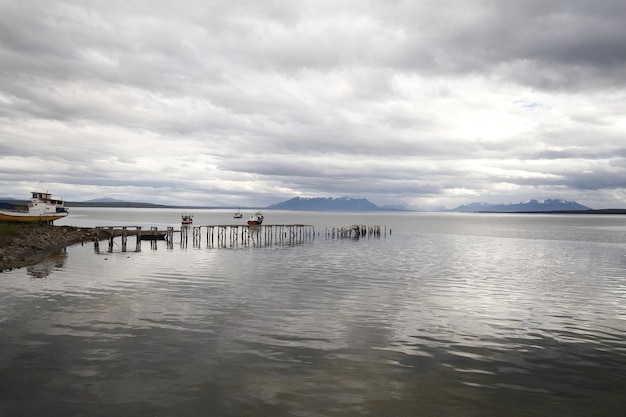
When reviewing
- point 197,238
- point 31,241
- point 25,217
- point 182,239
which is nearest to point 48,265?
point 31,241

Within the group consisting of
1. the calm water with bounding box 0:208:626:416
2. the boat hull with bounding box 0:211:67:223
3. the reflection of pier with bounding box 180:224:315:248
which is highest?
the boat hull with bounding box 0:211:67:223

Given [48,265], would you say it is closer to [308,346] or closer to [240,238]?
[308,346]

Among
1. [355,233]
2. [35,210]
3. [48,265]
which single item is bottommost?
[48,265]

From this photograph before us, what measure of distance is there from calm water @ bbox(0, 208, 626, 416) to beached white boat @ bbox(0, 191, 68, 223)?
1731 inches

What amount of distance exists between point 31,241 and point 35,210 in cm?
2604

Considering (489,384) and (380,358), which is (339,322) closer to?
(380,358)

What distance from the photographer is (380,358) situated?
1670 cm

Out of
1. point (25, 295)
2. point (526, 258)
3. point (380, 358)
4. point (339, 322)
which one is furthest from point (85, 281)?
point (526, 258)

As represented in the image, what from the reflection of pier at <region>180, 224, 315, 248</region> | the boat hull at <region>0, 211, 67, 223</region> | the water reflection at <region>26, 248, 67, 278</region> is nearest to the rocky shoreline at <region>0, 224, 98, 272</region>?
the water reflection at <region>26, 248, 67, 278</region>

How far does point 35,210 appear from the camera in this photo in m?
76.2

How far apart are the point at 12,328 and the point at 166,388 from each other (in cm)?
1155

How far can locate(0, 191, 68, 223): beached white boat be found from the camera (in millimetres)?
71375

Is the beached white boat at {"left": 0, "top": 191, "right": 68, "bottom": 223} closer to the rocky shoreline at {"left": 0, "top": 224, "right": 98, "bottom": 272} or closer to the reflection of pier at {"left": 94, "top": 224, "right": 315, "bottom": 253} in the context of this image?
the rocky shoreline at {"left": 0, "top": 224, "right": 98, "bottom": 272}

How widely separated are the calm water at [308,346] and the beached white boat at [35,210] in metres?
44.0
